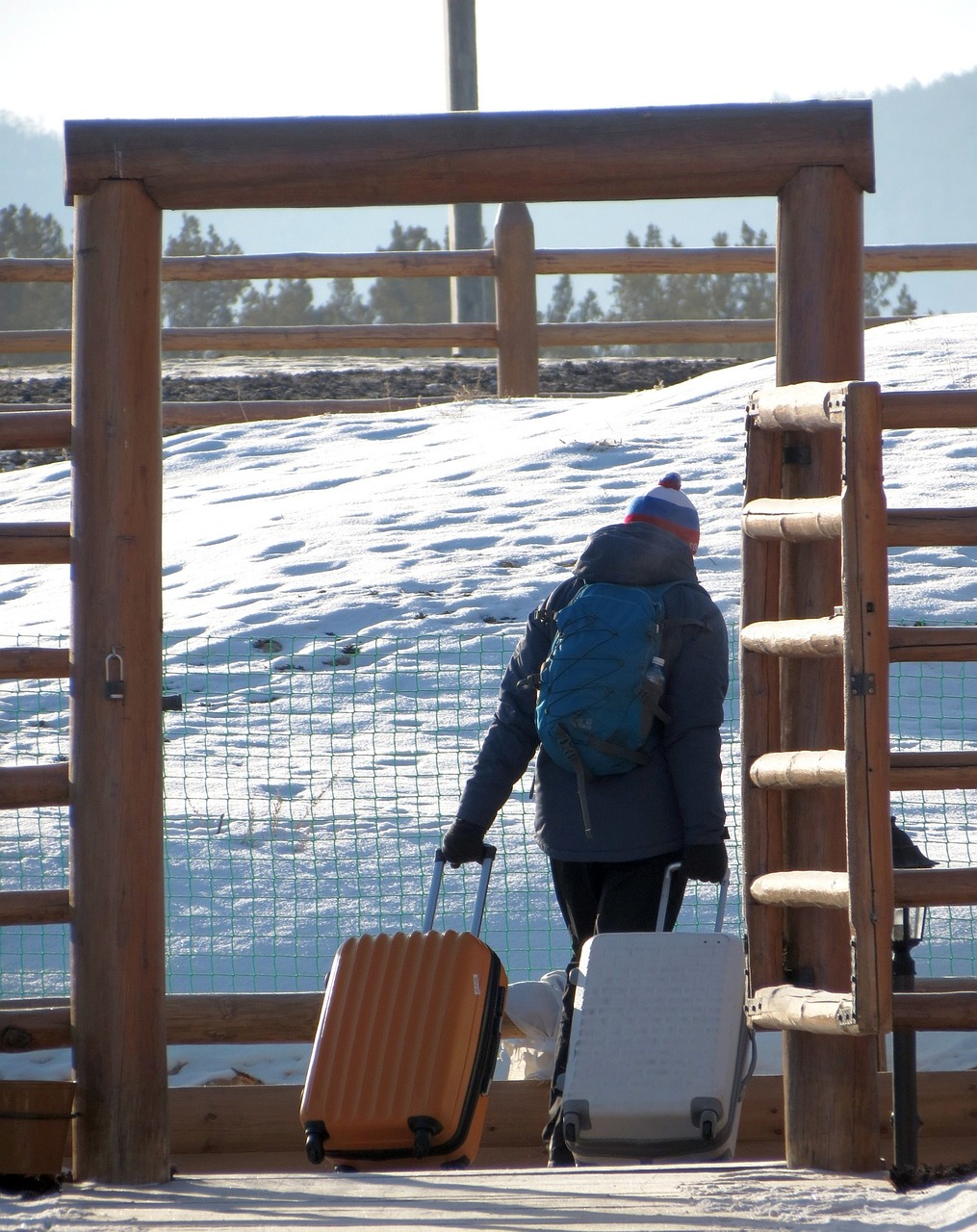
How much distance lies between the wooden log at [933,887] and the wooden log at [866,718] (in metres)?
0.36

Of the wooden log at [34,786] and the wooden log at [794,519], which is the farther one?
the wooden log at [34,786]

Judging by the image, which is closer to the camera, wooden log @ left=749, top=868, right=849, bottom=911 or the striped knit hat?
wooden log @ left=749, top=868, right=849, bottom=911

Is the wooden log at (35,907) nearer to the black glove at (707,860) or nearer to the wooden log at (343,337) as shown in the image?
the black glove at (707,860)

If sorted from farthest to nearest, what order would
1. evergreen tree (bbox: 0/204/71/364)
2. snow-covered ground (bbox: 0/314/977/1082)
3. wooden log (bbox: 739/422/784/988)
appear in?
evergreen tree (bbox: 0/204/71/364) → snow-covered ground (bbox: 0/314/977/1082) → wooden log (bbox: 739/422/784/988)

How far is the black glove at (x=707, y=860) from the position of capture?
150 inches

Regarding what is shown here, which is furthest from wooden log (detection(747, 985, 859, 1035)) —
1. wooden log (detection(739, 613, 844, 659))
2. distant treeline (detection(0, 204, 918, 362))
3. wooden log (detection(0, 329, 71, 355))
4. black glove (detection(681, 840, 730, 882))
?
distant treeline (detection(0, 204, 918, 362))

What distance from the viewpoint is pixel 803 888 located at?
137 inches

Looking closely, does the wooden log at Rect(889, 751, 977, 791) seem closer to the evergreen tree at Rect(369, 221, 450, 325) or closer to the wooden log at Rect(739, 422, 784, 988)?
the wooden log at Rect(739, 422, 784, 988)

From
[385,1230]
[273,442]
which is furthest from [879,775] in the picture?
[273,442]

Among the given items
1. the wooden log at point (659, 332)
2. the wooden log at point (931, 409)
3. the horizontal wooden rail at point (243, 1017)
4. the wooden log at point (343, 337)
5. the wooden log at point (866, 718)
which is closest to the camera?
the wooden log at point (866, 718)

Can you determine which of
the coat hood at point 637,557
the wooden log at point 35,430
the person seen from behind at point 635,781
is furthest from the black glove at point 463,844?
the wooden log at point 35,430

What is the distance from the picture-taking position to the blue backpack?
3.85 meters

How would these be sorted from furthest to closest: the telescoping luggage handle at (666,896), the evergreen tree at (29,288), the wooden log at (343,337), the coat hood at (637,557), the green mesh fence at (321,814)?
the evergreen tree at (29,288), the wooden log at (343,337), the green mesh fence at (321,814), the coat hood at (637,557), the telescoping luggage handle at (666,896)

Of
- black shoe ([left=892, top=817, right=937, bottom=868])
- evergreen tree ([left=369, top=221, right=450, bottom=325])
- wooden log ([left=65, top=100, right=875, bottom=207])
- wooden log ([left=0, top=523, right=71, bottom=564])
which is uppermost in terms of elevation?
evergreen tree ([left=369, top=221, right=450, bottom=325])
